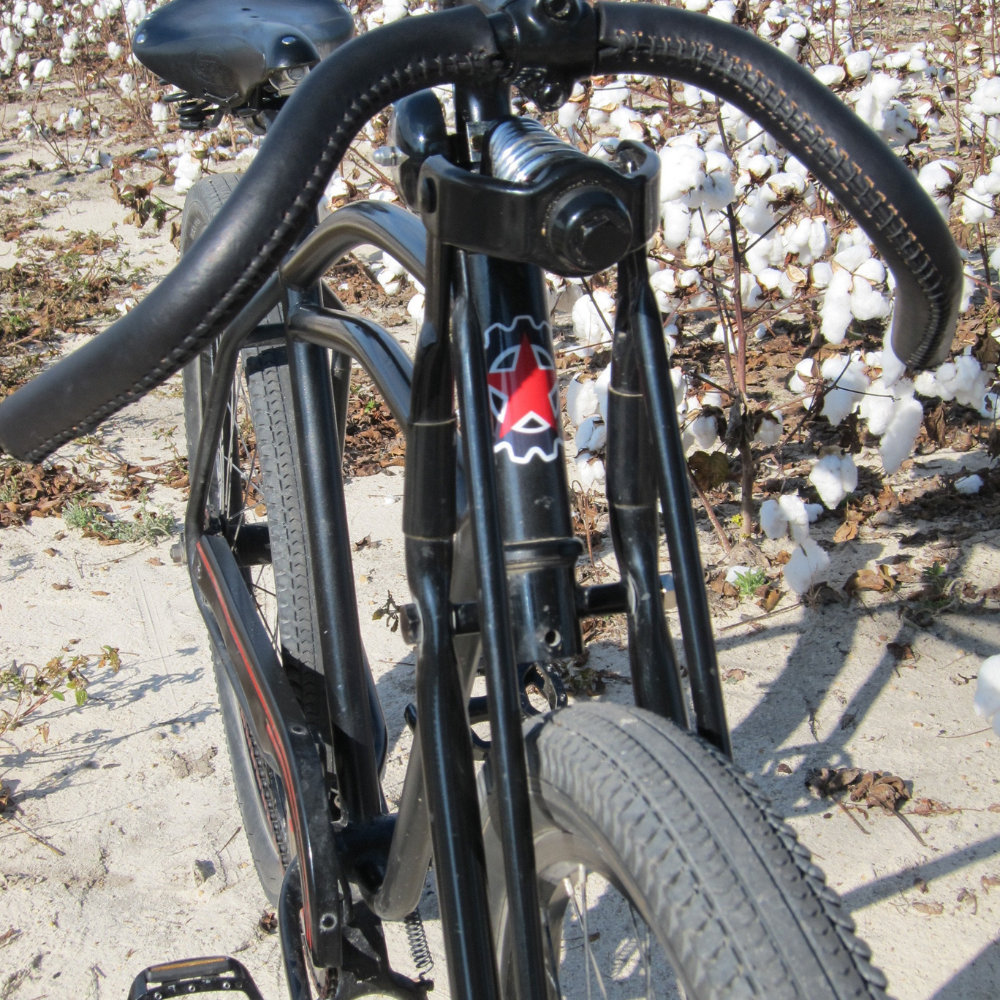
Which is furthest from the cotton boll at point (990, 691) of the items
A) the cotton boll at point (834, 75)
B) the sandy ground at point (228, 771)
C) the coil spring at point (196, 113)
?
the cotton boll at point (834, 75)

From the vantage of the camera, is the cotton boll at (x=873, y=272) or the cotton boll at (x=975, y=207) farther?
the cotton boll at (x=975, y=207)

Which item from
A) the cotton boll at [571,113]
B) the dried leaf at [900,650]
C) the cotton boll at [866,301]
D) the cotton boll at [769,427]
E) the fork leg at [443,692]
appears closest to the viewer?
the fork leg at [443,692]

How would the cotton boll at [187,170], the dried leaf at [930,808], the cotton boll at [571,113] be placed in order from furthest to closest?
the cotton boll at [187,170] < the cotton boll at [571,113] < the dried leaf at [930,808]

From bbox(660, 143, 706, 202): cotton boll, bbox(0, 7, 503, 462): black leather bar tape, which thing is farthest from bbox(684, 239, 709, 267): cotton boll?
bbox(0, 7, 503, 462): black leather bar tape

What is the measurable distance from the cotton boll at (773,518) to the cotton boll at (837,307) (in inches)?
17.8

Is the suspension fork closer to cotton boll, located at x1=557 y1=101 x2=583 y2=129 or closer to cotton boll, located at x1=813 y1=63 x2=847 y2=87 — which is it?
cotton boll, located at x1=813 y1=63 x2=847 y2=87

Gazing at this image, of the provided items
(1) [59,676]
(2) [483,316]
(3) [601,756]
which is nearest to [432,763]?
(3) [601,756]

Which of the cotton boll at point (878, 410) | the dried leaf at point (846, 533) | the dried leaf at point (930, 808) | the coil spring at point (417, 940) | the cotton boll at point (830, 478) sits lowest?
the dried leaf at point (930, 808)

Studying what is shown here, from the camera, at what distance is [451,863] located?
1067 mm

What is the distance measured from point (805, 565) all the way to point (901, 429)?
429mm

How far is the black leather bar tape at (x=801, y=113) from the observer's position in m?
0.90

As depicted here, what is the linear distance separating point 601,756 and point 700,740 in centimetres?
9

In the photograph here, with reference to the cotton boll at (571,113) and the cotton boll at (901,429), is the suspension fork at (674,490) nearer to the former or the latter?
the cotton boll at (901,429)

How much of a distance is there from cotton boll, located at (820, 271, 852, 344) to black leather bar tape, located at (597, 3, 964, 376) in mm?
1855
